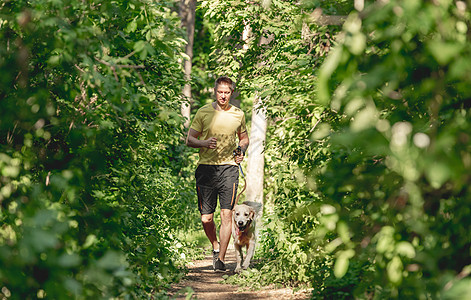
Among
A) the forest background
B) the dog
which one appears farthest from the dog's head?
the forest background

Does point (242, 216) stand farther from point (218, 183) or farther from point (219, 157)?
point (219, 157)

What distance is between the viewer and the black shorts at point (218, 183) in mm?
7375

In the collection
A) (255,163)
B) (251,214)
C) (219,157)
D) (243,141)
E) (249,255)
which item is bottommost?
(249,255)

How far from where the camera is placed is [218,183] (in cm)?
741

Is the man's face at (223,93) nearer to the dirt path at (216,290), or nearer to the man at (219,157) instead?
the man at (219,157)

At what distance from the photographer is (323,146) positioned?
13.8 ft

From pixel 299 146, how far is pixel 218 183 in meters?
2.45

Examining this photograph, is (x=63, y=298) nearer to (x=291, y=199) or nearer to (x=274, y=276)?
(x=291, y=199)

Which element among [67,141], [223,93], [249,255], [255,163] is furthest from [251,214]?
[67,141]

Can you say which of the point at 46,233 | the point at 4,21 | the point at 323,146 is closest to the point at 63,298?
the point at 46,233

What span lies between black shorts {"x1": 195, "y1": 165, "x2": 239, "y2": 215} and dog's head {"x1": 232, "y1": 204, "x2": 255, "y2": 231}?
65 cm

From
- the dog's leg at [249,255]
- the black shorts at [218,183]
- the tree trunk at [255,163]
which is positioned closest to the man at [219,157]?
the black shorts at [218,183]

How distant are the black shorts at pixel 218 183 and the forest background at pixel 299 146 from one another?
1.49 meters

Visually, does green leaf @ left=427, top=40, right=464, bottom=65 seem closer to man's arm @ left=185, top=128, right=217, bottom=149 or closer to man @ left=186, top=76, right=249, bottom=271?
man's arm @ left=185, top=128, right=217, bottom=149
